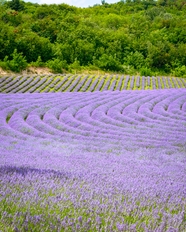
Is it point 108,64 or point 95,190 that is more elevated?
point 95,190

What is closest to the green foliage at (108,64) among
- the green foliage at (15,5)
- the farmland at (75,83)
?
the farmland at (75,83)

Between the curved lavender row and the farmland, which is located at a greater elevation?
the curved lavender row

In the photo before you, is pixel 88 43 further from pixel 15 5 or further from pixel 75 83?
pixel 15 5

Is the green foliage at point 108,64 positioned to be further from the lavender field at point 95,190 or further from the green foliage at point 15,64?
the lavender field at point 95,190

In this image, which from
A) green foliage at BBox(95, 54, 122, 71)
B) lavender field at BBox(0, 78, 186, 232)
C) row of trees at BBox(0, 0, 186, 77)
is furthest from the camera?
row of trees at BBox(0, 0, 186, 77)

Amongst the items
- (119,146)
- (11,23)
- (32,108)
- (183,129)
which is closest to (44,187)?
(119,146)

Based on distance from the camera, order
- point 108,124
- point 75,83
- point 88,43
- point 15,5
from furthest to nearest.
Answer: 1. point 15,5
2. point 88,43
3. point 75,83
4. point 108,124

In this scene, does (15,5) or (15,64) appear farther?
(15,5)

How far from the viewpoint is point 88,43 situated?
52.3 metres

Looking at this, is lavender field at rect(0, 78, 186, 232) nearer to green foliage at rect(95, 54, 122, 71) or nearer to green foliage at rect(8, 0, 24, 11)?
green foliage at rect(95, 54, 122, 71)

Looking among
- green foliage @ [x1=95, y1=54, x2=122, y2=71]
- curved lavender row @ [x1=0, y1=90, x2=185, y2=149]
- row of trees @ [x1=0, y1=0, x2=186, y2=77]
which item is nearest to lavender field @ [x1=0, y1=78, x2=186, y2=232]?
curved lavender row @ [x1=0, y1=90, x2=185, y2=149]

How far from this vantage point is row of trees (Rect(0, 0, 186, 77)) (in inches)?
1746

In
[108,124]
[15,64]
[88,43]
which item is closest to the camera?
[108,124]

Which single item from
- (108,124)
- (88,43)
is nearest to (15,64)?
(88,43)
